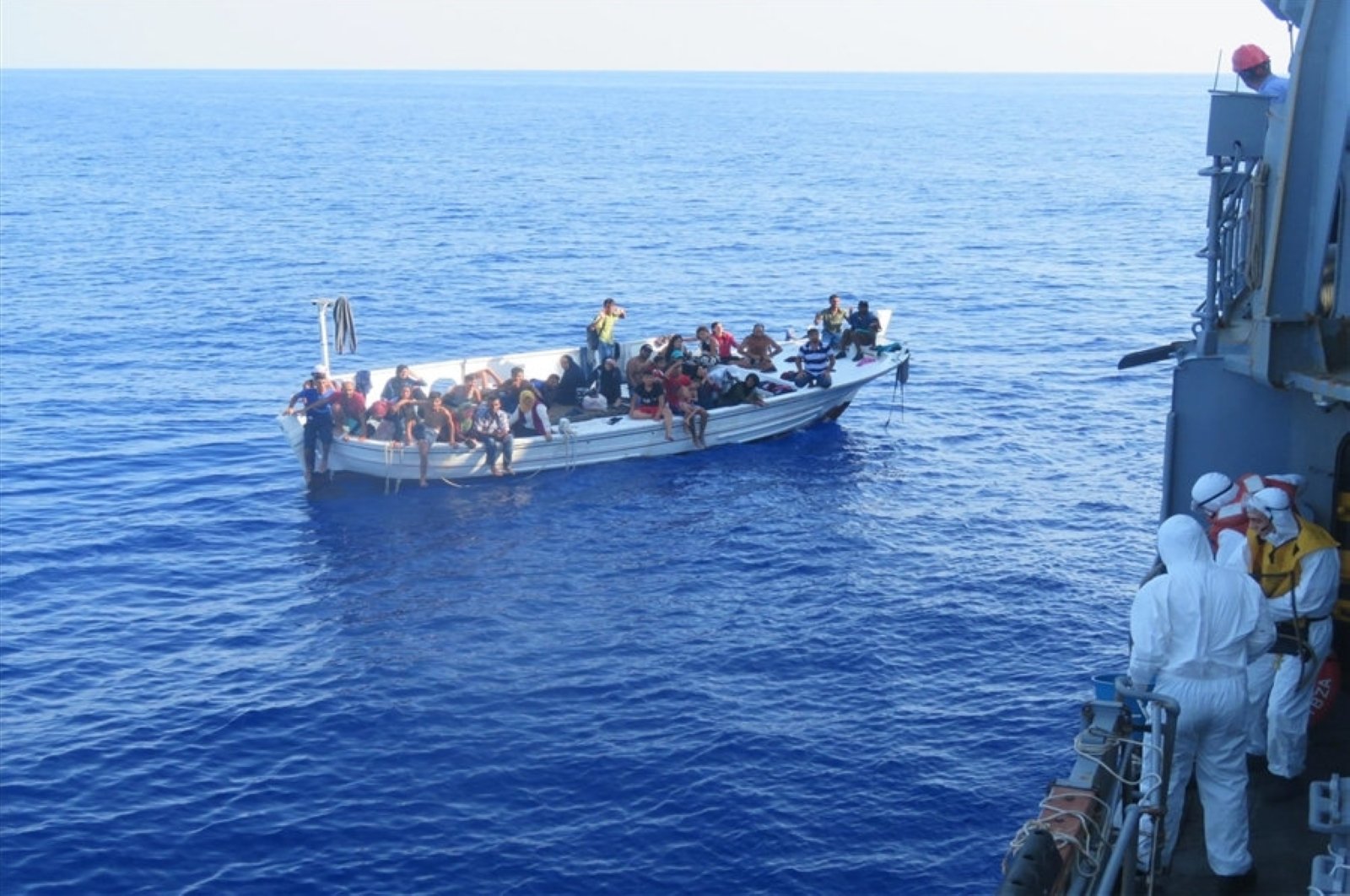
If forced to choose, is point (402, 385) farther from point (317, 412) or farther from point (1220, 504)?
point (1220, 504)

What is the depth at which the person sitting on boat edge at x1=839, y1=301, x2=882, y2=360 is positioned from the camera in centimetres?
3303

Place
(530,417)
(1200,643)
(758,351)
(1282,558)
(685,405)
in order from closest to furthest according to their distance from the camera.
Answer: (1200,643), (1282,558), (530,417), (685,405), (758,351)

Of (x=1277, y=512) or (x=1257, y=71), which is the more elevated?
(x=1257, y=71)

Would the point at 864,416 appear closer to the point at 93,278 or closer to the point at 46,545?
the point at 46,545

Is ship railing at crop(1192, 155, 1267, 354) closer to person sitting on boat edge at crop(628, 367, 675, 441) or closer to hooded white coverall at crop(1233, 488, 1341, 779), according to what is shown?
hooded white coverall at crop(1233, 488, 1341, 779)

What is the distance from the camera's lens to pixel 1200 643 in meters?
7.87

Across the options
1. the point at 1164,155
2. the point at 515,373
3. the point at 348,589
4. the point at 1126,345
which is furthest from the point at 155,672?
the point at 1164,155

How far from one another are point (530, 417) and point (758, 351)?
6.18 m

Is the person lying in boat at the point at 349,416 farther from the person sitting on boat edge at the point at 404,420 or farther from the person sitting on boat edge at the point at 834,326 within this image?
the person sitting on boat edge at the point at 834,326

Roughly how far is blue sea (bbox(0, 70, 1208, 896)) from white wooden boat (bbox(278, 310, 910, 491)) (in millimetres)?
482

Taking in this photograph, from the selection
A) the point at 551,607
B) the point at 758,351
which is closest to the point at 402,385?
the point at 551,607

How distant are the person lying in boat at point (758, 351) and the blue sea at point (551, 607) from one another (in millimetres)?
1764

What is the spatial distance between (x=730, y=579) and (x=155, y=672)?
28.1ft

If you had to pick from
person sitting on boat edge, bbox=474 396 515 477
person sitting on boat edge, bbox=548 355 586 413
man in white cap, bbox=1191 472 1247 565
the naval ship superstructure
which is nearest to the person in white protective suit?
the naval ship superstructure
